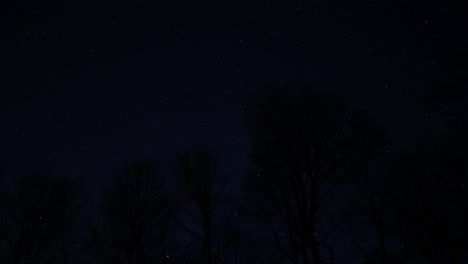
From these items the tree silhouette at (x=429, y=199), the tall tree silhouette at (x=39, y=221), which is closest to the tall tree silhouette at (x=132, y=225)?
the tall tree silhouette at (x=39, y=221)

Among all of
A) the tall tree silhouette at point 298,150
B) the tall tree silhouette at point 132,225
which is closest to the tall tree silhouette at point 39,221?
the tall tree silhouette at point 132,225

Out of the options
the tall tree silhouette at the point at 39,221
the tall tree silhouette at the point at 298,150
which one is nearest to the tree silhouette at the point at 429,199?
the tall tree silhouette at the point at 298,150

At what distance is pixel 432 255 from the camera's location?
14258 millimetres

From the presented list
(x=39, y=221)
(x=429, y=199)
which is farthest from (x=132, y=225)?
(x=429, y=199)

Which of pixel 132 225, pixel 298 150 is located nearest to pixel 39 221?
pixel 132 225

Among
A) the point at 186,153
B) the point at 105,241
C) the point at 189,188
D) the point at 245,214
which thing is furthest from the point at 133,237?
the point at 245,214

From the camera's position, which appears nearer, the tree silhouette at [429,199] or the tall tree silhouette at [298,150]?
the tall tree silhouette at [298,150]

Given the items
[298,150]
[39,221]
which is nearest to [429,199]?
[298,150]

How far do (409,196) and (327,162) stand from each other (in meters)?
8.76

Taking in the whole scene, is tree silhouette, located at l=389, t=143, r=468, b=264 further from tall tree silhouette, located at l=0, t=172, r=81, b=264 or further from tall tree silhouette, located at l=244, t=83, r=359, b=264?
tall tree silhouette, located at l=0, t=172, r=81, b=264

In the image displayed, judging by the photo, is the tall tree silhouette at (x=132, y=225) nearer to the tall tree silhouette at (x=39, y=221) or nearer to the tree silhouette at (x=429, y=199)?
the tall tree silhouette at (x=39, y=221)

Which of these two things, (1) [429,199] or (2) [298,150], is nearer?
(2) [298,150]

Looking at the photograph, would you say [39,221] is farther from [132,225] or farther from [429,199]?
[429,199]

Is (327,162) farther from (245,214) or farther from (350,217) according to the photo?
(350,217)
